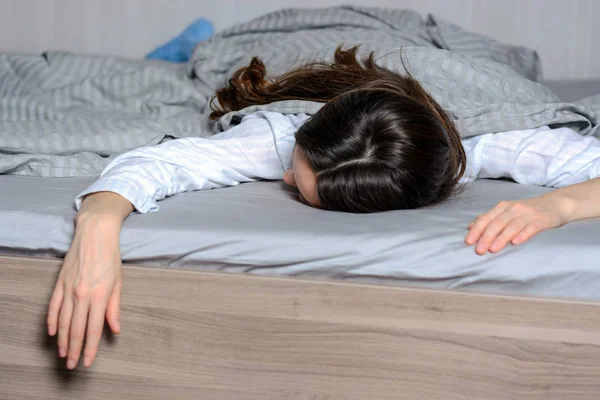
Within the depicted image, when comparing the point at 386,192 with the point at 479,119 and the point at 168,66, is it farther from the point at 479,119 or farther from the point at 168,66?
the point at 168,66

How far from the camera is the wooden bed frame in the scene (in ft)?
2.52

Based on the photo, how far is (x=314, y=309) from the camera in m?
0.80

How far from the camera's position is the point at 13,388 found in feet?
2.92

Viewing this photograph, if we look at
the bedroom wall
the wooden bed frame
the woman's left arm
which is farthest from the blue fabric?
the wooden bed frame

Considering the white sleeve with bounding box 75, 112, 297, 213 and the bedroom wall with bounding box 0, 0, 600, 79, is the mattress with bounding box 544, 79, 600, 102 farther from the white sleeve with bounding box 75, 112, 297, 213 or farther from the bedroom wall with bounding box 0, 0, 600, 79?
the white sleeve with bounding box 75, 112, 297, 213

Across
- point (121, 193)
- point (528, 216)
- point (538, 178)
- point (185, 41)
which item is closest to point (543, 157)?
point (538, 178)

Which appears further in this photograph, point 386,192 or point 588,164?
point 588,164

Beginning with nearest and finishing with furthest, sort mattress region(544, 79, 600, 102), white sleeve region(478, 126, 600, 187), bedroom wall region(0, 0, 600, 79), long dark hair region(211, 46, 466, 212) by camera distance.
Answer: long dark hair region(211, 46, 466, 212) → white sleeve region(478, 126, 600, 187) → mattress region(544, 79, 600, 102) → bedroom wall region(0, 0, 600, 79)

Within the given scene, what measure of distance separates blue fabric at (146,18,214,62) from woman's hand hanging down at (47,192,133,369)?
1341mm

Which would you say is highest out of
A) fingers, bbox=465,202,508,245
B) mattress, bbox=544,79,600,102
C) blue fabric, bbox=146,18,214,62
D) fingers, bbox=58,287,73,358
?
fingers, bbox=465,202,508,245

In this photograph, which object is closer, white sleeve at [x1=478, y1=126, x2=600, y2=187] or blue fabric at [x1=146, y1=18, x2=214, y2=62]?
white sleeve at [x1=478, y1=126, x2=600, y2=187]

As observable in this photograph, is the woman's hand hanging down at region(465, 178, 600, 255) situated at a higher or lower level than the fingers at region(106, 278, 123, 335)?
higher

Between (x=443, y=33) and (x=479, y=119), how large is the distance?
702mm

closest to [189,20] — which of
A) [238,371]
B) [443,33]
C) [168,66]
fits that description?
A: [168,66]
